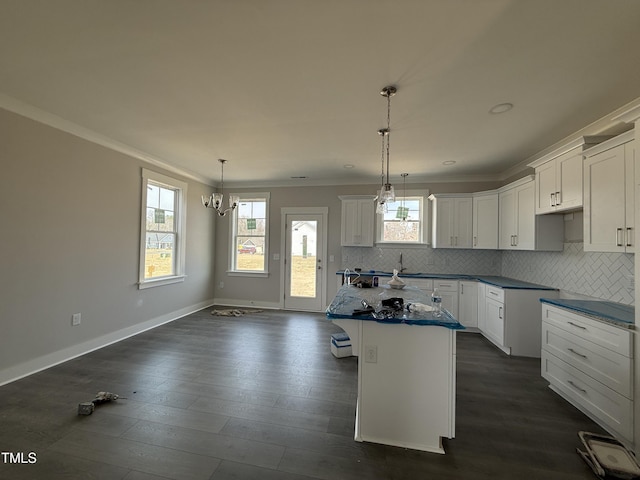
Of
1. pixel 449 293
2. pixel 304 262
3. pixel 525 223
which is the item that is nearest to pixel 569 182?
pixel 525 223

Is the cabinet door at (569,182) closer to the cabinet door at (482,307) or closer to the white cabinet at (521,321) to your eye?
the white cabinet at (521,321)

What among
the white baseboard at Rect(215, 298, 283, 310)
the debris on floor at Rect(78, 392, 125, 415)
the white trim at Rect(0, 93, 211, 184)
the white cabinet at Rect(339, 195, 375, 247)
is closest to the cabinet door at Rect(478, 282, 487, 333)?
the white cabinet at Rect(339, 195, 375, 247)

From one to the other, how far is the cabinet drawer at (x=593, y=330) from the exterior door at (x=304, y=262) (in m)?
3.68

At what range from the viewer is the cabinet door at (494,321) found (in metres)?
3.71

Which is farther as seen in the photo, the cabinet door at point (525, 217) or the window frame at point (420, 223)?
the window frame at point (420, 223)

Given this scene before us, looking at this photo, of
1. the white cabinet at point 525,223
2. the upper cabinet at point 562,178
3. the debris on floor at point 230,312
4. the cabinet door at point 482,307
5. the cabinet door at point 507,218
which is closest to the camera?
the upper cabinet at point 562,178

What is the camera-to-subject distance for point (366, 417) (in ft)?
6.51

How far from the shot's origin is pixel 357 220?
5.30 meters

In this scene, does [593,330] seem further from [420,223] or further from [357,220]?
[357,220]

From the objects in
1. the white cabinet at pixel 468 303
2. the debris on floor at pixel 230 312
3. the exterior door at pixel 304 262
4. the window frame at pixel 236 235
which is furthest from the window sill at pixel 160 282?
the white cabinet at pixel 468 303

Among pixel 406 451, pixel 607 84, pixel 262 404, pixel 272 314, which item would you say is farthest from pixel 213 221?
pixel 607 84

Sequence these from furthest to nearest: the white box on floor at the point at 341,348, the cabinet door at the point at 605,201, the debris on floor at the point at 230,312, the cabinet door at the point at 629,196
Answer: the debris on floor at the point at 230,312, the white box on floor at the point at 341,348, the cabinet door at the point at 605,201, the cabinet door at the point at 629,196

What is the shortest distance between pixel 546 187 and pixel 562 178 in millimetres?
295

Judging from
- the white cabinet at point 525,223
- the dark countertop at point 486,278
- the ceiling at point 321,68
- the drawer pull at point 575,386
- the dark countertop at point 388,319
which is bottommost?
the drawer pull at point 575,386
